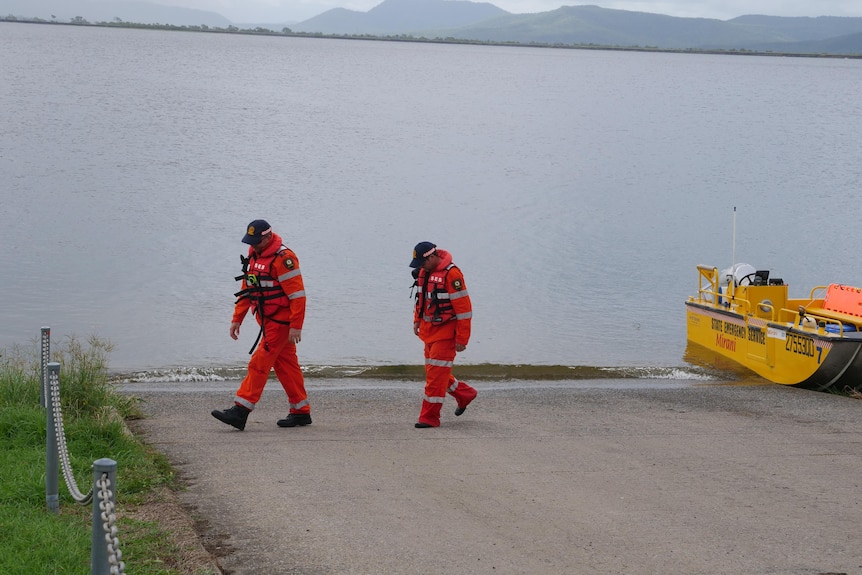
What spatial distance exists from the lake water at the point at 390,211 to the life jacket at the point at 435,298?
7087 mm

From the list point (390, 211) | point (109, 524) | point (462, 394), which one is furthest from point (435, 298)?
point (390, 211)

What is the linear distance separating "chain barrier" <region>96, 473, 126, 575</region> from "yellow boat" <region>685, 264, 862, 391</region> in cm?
1071

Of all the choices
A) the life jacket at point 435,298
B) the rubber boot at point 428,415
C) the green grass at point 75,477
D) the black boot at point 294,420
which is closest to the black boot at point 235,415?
the black boot at point 294,420

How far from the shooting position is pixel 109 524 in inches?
136

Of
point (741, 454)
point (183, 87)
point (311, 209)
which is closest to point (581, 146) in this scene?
point (311, 209)

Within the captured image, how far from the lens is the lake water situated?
19.0 meters

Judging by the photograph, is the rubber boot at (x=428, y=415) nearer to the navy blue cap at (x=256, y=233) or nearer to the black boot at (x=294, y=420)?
the black boot at (x=294, y=420)

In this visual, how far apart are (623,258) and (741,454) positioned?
1940 centimetres

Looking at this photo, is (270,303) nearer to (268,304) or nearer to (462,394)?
(268,304)

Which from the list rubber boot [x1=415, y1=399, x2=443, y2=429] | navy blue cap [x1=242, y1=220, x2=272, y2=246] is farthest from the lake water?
navy blue cap [x1=242, y1=220, x2=272, y2=246]

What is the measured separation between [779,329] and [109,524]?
38.8ft

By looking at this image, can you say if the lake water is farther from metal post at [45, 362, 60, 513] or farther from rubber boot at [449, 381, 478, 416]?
metal post at [45, 362, 60, 513]

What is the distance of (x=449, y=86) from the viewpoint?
98.1 metres

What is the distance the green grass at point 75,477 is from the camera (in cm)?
504
